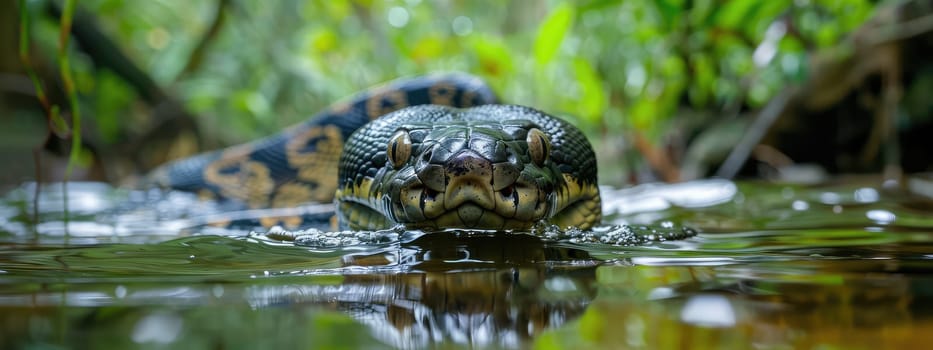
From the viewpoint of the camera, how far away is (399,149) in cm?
194

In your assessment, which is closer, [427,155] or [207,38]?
[427,155]

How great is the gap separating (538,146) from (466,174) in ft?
1.16

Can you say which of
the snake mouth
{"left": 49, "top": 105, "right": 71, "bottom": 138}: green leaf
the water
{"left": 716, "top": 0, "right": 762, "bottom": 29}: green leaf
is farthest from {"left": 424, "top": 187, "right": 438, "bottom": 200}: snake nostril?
{"left": 716, "top": 0, "right": 762, "bottom": 29}: green leaf

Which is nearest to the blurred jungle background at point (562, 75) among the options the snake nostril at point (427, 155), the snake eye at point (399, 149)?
the snake eye at point (399, 149)

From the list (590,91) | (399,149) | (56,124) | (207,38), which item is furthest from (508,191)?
(207,38)

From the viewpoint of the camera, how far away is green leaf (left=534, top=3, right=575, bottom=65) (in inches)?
179

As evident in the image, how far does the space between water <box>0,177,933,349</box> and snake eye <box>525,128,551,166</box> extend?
256mm

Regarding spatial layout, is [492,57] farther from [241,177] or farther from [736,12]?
[241,177]

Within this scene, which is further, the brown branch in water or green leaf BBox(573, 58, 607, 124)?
the brown branch in water

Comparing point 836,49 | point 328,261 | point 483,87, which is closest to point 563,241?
point 328,261

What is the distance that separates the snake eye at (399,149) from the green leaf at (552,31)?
275 centimetres

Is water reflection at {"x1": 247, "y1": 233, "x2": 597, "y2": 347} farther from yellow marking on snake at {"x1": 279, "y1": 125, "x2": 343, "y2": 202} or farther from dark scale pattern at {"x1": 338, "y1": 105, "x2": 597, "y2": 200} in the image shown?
yellow marking on snake at {"x1": 279, "y1": 125, "x2": 343, "y2": 202}

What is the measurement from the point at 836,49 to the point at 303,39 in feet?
18.6

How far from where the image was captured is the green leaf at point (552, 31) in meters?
4.55
